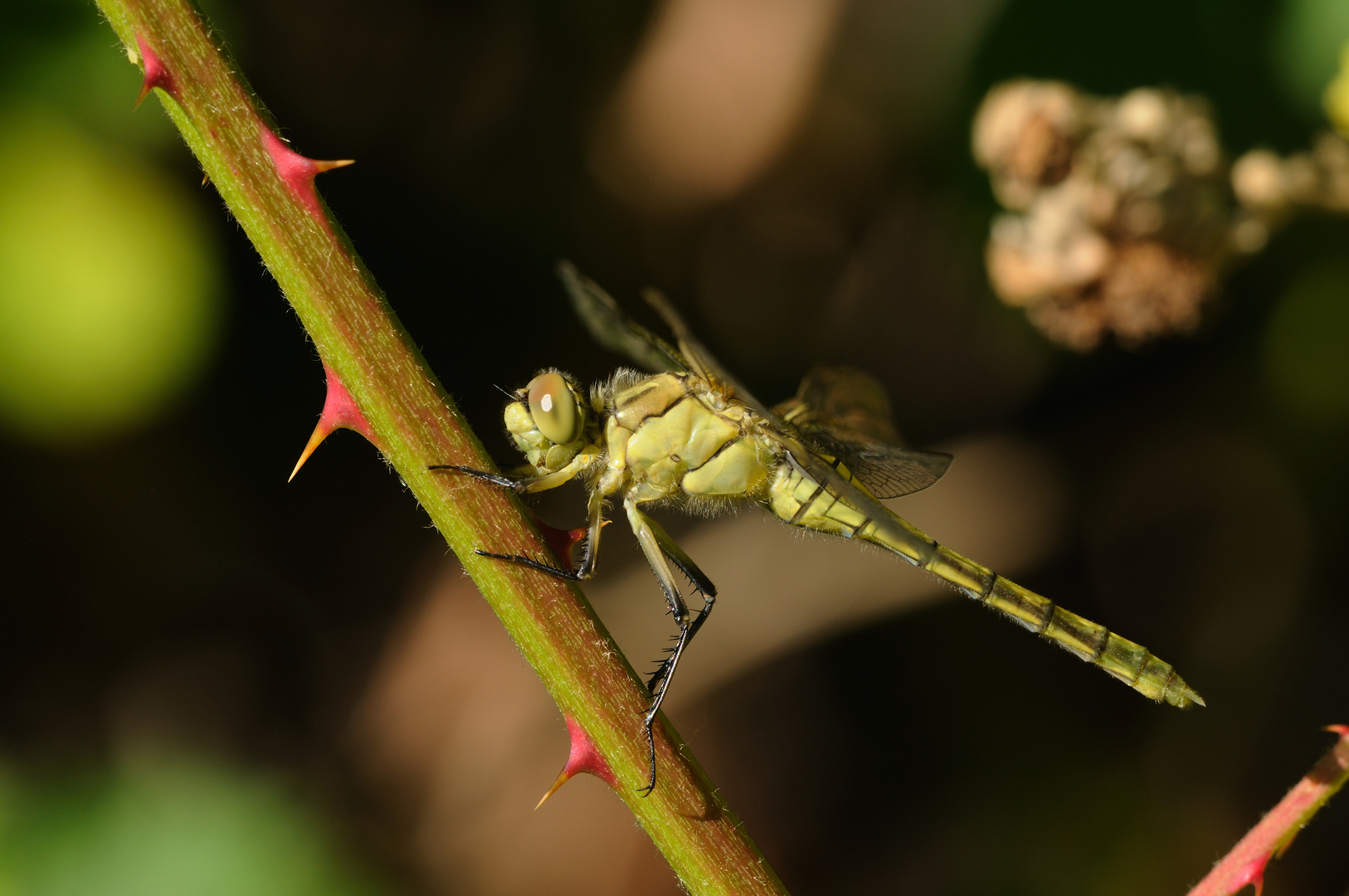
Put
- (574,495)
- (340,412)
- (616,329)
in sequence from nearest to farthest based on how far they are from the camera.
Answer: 1. (340,412)
2. (616,329)
3. (574,495)

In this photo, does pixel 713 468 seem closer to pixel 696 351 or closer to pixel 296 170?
pixel 696 351

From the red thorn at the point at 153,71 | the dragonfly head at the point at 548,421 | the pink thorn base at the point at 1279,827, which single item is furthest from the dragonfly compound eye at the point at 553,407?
the pink thorn base at the point at 1279,827

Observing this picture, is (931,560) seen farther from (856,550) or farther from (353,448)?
(353,448)

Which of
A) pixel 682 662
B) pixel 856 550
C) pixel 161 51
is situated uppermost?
pixel 161 51

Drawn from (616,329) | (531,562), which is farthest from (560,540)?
(616,329)

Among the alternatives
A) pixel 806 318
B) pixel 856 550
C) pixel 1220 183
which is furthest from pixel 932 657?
pixel 1220 183

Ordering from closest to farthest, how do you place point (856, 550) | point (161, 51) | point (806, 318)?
point (161, 51) < point (856, 550) < point (806, 318)

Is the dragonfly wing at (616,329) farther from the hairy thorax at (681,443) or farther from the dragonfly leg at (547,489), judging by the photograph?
the dragonfly leg at (547,489)
